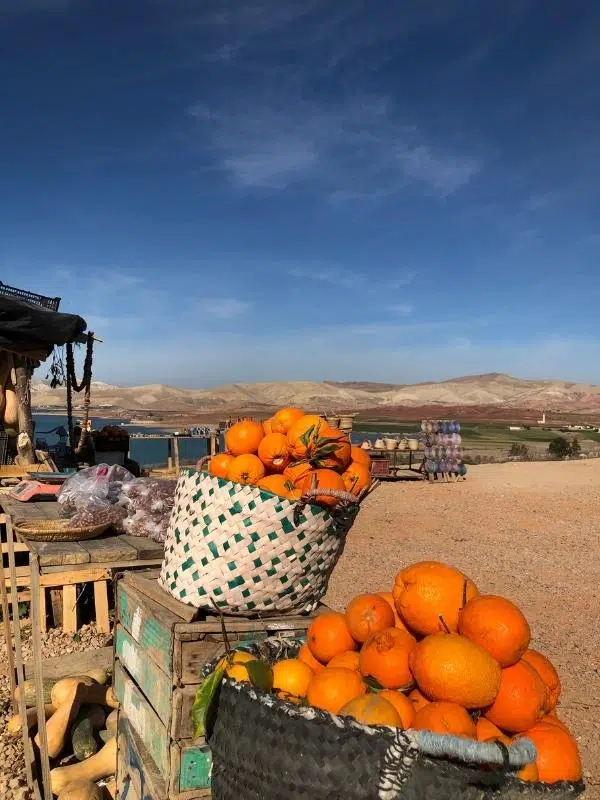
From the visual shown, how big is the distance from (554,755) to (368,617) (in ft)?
1.90

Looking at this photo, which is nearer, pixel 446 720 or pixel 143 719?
pixel 446 720

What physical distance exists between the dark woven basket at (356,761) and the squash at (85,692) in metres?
2.83

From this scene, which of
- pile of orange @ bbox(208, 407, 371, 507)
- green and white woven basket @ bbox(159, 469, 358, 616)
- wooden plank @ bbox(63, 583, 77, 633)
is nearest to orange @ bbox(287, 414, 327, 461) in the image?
pile of orange @ bbox(208, 407, 371, 507)

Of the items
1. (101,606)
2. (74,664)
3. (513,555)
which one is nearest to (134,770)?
(74,664)

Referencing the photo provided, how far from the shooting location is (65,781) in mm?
3449

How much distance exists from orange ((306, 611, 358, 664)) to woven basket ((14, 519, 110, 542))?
6.05ft

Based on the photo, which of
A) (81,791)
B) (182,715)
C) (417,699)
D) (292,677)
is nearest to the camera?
(417,699)

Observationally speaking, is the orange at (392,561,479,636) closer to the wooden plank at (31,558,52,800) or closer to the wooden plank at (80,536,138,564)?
the wooden plank at (80,536,138,564)

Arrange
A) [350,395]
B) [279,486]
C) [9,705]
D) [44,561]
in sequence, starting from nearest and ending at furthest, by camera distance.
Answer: [279,486] < [44,561] < [9,705] < [350,395]

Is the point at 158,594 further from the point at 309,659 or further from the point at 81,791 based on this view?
the point at 81,791

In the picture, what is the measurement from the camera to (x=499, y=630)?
65.4 inches

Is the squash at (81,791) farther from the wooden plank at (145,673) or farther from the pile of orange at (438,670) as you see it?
the pile of orange at (438,670)

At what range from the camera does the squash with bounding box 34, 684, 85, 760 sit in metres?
3.75

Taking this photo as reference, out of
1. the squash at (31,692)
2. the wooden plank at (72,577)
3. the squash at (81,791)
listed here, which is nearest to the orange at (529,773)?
the squash at (81,791)
